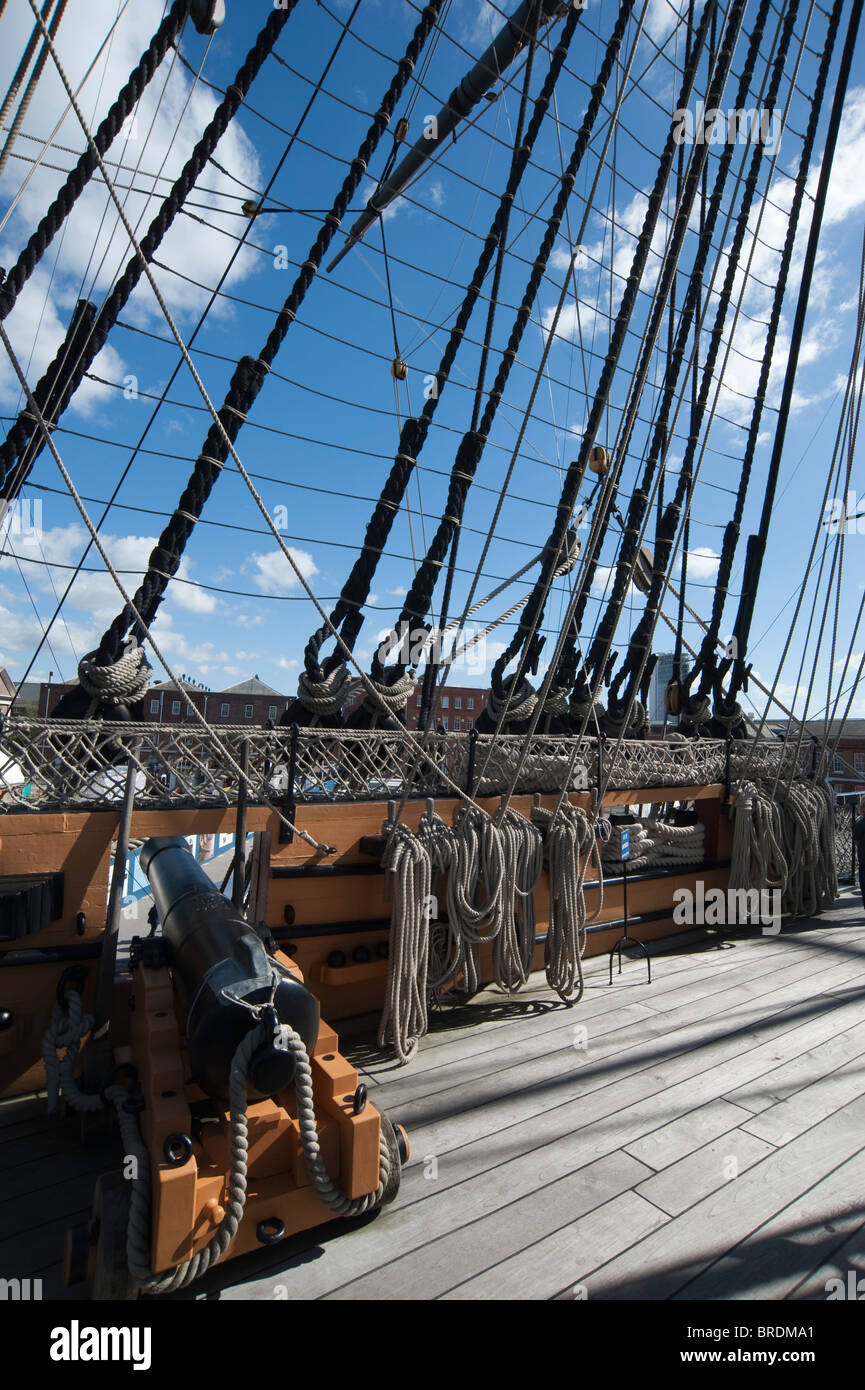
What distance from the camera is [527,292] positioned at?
7.26 metres

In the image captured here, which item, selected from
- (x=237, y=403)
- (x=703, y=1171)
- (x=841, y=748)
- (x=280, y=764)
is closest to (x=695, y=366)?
(x=237, y=403)

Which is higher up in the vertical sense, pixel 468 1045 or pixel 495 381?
pixel 495 381

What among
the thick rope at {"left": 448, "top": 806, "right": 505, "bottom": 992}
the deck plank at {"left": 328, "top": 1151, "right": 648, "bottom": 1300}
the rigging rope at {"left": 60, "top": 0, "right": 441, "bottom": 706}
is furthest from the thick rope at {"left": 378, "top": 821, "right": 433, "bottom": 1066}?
the rigging rope at {"left": 60, "top": 0, "right": 441, "bottom": 706}

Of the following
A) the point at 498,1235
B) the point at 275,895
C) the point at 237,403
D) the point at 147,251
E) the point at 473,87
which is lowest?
the point at 498,1235

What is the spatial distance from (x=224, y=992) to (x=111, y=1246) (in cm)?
62

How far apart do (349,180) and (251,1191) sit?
6.35 m

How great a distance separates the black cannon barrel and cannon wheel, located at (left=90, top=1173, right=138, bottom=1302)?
0.31 metres

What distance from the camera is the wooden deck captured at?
1943mm

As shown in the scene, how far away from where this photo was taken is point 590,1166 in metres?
2.43

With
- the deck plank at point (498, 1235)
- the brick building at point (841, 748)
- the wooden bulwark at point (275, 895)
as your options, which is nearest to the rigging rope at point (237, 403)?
the wooden bulwark at point (275, 895)

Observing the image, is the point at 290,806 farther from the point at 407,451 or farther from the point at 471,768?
the point at 407,451

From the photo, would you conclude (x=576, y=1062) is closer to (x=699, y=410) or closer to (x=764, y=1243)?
(x=764, y=1243)

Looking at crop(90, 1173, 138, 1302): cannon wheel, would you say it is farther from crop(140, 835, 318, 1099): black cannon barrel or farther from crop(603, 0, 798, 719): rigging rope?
crop(603, 0, 798, 719): rigging rope
